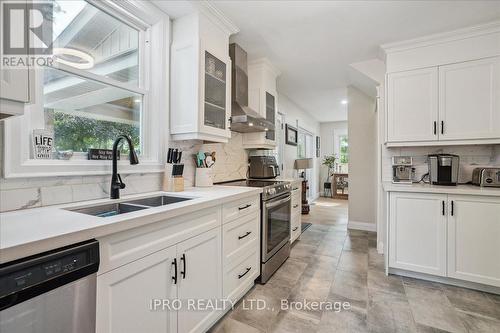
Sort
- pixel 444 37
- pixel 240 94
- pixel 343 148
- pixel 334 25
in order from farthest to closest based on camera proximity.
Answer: pixel 343 148, pixel 240 94, pixel 444 37, pixel 334 25

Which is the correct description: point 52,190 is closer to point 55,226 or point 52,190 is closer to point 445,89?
point 55,226

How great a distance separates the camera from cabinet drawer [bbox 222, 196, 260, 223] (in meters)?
Answer: 1.74

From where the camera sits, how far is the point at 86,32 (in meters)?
1.59

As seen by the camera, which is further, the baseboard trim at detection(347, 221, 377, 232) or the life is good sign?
the baseboard trim at detection(347, 221, 377, 232)

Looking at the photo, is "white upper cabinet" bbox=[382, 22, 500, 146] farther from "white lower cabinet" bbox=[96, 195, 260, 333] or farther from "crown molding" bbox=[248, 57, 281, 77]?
"white lower cabinet" bbox=[96, 195, 260, 333]

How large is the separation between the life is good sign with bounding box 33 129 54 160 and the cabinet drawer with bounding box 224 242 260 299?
136 cm

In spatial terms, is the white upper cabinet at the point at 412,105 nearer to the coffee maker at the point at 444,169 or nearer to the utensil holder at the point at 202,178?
the coffee maker at the point at 444,169

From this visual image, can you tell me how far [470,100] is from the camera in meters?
2.38

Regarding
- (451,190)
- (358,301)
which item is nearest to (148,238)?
(358,301)

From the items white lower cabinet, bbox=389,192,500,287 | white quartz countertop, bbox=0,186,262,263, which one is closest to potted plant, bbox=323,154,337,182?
white lower cabinet, bbox=389,192,500,287

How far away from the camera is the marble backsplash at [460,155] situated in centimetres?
255

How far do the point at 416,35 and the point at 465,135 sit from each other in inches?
46.2

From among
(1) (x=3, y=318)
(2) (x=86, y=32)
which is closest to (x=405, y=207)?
(1) (x=3, y=318)

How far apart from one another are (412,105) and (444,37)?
73 centimetres
